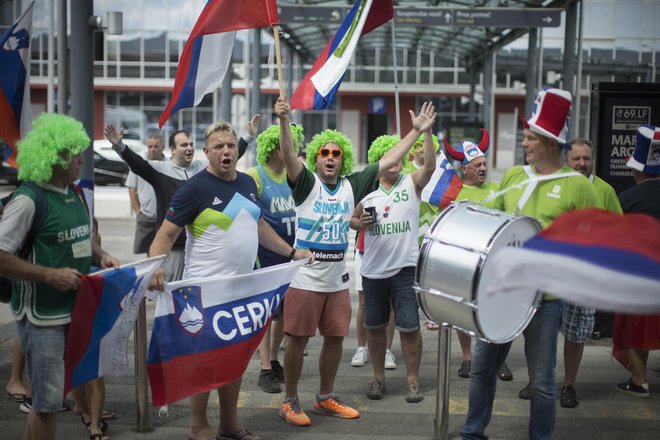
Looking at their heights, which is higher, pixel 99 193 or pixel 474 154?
pixel 474 154

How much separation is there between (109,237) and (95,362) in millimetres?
12175

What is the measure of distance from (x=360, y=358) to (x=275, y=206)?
1.77m

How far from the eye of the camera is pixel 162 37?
48188mm

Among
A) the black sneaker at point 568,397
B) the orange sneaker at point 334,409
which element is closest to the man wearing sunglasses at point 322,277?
the orange sneaker at point 334,409

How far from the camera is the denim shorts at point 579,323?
249 inches

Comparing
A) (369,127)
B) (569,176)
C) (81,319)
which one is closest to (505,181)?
(569,176)

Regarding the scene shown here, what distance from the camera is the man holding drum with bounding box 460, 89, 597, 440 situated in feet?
16.5

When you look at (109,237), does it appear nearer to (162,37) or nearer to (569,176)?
(569,176)

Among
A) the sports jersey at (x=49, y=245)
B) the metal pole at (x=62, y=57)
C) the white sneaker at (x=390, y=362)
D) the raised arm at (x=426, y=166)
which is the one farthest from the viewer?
the metal pole at (x=62, y=57)

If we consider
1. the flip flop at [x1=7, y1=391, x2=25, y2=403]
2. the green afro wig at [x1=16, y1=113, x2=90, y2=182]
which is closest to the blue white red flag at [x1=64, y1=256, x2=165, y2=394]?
the green afro wig at [x1=16, y1=113, x2=90, y2=182]

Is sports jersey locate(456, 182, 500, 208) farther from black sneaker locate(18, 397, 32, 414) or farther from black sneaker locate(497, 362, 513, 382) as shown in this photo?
black sneaker locate(18, 397, 32, 414)

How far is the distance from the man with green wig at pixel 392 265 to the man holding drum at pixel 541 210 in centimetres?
134

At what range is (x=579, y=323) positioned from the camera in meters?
6.33

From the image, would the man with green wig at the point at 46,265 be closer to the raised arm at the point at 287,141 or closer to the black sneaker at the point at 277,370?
the raised arm at the point at 287,141
